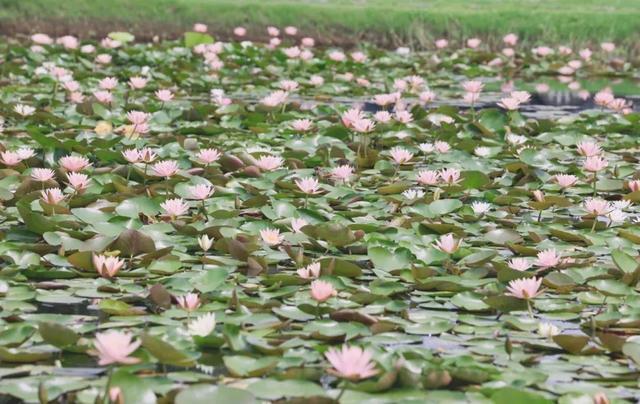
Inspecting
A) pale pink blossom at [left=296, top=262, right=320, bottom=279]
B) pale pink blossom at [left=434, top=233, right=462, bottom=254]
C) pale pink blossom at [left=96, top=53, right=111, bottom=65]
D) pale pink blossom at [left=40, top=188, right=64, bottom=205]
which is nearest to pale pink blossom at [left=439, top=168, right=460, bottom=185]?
pale pink blossom at [left=434, top=233, right=462, bottom=254]

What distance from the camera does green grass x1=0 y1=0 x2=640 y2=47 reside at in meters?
13.2

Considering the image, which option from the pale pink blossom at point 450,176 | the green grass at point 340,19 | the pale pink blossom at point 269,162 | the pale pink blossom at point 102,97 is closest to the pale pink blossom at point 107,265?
the pale pink blossom at point 269,162

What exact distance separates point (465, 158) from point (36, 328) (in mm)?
3165

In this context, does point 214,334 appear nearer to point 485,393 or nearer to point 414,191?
point 485,393

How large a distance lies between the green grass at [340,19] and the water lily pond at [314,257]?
6150 mm

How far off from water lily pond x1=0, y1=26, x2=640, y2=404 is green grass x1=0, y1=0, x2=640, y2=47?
615cm

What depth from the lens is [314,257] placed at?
3865 millimetres

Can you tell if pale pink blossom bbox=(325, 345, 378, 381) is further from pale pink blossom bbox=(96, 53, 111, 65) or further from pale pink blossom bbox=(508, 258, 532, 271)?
pale pink blossom bbox=(96, 53, 111, 65)

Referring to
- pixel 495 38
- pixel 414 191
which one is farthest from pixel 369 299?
pixel 495 38

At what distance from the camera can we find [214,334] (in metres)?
2.88

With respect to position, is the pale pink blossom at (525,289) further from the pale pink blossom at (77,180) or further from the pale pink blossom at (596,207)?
the pale pink blossom at (77,180)

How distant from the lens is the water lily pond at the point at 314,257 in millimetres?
2674

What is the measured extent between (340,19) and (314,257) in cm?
1020

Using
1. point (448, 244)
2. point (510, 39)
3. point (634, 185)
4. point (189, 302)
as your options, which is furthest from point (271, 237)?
point (510, 39)
